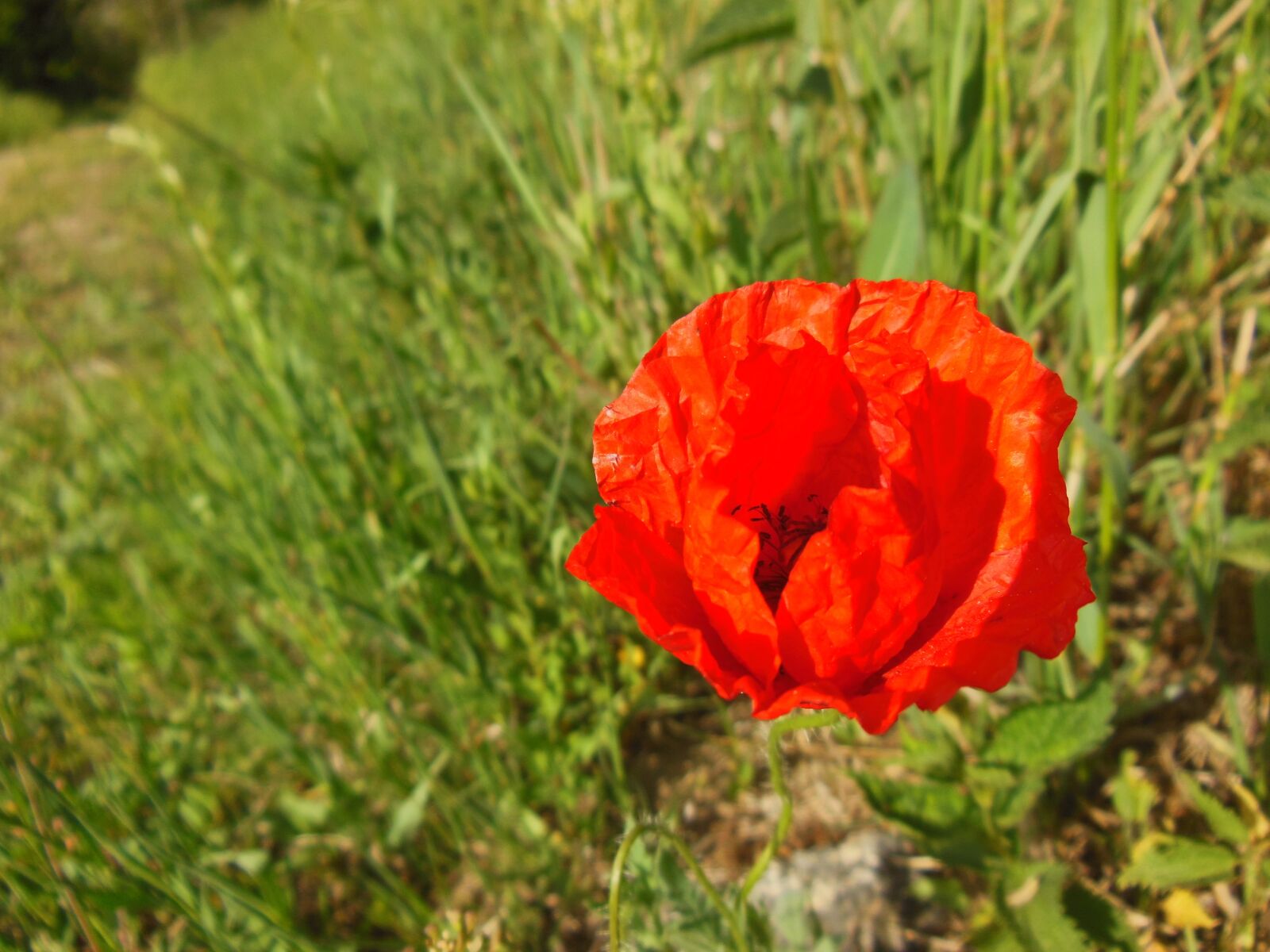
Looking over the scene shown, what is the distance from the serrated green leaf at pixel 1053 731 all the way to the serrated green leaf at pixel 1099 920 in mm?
174

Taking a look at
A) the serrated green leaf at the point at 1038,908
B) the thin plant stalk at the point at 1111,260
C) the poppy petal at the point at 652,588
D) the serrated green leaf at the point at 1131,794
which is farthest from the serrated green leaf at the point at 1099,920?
the poppy petal at the point at 652,588

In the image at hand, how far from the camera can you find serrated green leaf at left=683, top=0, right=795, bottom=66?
4.02 ft

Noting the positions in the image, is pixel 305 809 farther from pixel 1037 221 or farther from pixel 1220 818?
pixel 1037 221

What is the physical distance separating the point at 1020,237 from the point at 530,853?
42.0 inches

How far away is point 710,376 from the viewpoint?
77 centimetres

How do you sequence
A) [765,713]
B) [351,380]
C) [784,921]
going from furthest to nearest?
[351,380]
[784,921]
[765,713]

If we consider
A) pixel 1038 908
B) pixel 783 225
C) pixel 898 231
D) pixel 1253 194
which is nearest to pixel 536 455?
pixel 783 225

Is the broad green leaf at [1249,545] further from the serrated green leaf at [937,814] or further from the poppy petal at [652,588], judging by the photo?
the poppy petal at [652,588]

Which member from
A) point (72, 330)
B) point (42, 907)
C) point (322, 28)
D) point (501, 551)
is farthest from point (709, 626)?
point (322, 28)

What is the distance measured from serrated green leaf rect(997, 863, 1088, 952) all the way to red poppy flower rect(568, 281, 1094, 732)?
359 mm

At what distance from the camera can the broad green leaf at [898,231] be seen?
1103 mm

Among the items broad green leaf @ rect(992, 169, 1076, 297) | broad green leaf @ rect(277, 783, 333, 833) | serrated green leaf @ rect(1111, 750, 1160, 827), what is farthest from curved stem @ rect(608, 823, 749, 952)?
broad green leaf @ rect(992, 169, 1076, 297)

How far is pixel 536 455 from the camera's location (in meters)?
1.41

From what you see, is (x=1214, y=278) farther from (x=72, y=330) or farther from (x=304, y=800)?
(x=72, y=330)
